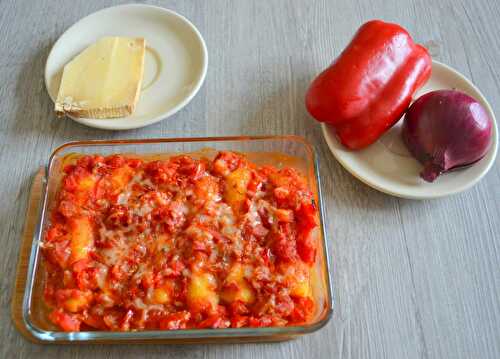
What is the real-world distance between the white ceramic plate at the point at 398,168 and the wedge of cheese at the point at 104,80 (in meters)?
0.66

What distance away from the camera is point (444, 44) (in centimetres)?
182

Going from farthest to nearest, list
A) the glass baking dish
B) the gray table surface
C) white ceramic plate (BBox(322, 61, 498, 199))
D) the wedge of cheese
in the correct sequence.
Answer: the wedge of cheese, white ceramic plate (BBox(322, 61, 498, 199)), the gray table surface, the glass baking dish

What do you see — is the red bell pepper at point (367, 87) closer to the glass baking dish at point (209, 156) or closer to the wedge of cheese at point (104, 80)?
the glass baking dish at point (209, 156)

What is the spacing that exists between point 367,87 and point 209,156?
517 millimetres

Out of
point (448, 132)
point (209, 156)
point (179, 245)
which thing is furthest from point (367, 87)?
point (179, 245)

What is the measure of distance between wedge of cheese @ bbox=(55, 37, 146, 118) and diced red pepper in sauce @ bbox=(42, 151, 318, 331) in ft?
0.80

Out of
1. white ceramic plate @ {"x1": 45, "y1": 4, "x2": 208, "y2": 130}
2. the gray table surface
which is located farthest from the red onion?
white ceramic plate @ {"x1": 45, "y1": 4, "x2": 208, "y2": 130}

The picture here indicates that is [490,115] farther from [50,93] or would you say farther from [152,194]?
[50,93]

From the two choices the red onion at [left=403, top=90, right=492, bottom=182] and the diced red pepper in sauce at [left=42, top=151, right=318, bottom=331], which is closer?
the diced red pepper in sauce at [left=42, top=151, right=318, bottom=331]

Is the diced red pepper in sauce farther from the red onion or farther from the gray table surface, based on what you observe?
the red onion

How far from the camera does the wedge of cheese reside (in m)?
1.52

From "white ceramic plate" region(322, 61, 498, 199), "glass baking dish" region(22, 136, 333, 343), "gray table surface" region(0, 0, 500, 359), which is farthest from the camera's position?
"white ceramic plate" region(322, 61, 498, 199)

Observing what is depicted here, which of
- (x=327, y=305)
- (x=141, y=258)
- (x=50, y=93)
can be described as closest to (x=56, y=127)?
(x=50, y=93)

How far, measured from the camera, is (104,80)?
1563 mm
